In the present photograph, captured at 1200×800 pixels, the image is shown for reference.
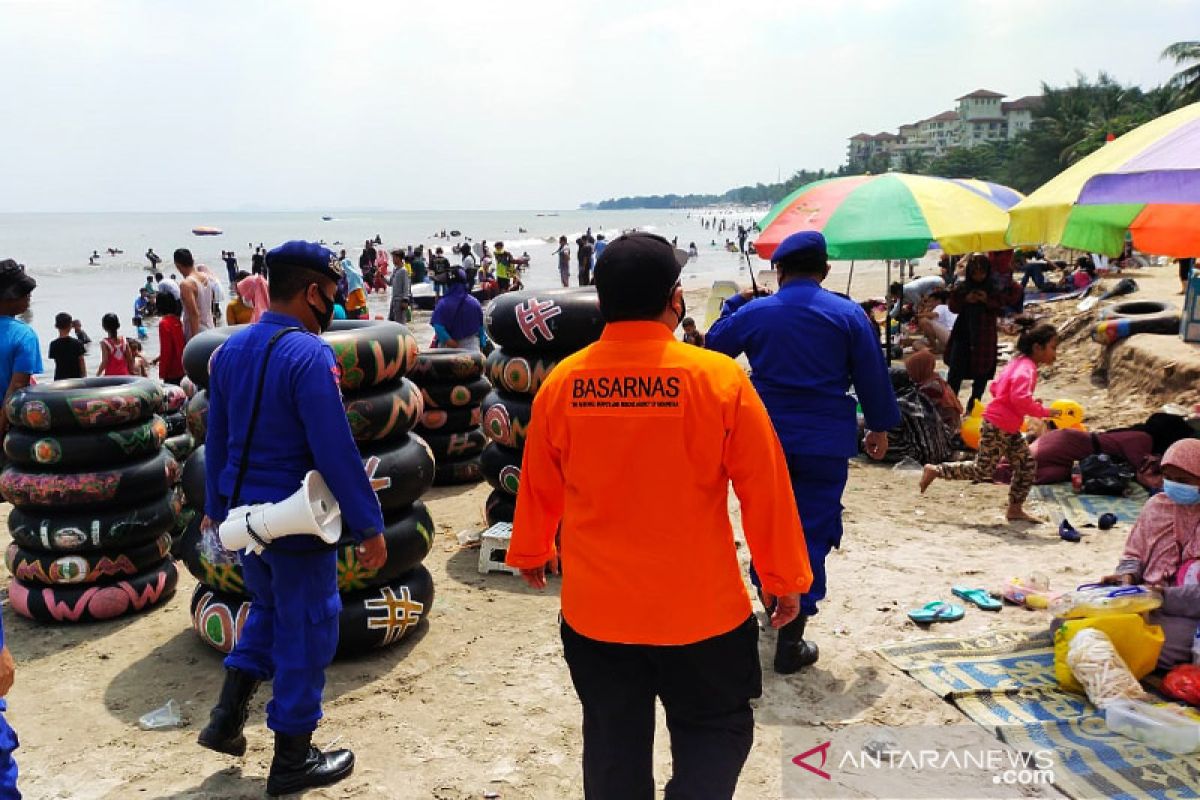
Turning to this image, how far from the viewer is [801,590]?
2475 millimetres

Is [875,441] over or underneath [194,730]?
over

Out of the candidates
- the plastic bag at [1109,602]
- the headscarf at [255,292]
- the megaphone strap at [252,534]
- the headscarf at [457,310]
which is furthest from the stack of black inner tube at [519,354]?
the plastic bag at [1109,602]

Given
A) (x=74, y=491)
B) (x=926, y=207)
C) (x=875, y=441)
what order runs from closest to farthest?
(x=875, y=441)
(x=74, y=491)
(x=926, y=207)

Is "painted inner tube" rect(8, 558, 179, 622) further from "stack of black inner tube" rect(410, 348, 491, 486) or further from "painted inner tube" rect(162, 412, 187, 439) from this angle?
"stack of black inner tube" rect(410, 348, 491, 486)

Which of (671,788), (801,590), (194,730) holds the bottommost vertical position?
(194,730)

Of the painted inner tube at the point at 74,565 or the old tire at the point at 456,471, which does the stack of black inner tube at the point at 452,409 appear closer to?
the old tire at the point at 456,471

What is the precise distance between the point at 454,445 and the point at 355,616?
4.12 metres

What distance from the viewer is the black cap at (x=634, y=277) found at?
248cm

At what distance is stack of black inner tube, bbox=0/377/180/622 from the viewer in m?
5.42

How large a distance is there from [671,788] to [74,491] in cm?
456

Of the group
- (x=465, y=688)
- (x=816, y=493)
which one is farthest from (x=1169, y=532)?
(x=465, y=688)

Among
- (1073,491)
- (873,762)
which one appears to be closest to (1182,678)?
(873,762)

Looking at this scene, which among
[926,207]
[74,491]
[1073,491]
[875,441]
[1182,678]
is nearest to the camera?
[1182,678]

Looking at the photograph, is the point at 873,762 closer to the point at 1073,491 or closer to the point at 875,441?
the point at 875,441
